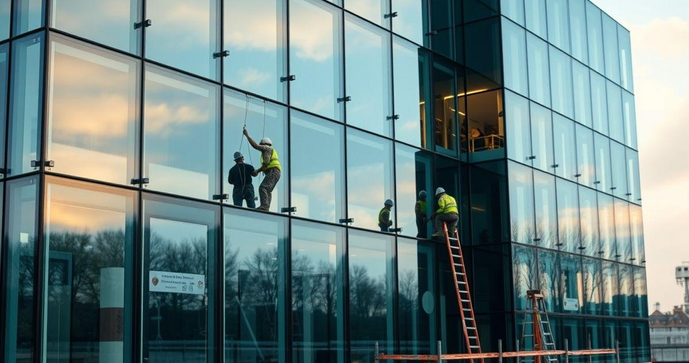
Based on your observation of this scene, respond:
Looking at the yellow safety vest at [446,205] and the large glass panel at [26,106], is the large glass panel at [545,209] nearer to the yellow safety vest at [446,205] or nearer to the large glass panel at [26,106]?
the yellow safety vest at [446,205]

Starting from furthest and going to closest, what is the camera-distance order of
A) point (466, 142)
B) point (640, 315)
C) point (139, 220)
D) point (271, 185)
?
point (640, 315)
point (466, 142)
point (271, 185)
point (139, 220)

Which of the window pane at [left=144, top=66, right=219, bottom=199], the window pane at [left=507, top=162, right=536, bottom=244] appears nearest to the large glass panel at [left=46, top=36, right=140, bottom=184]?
the window pane at [left=144, top=66, right=219, bottom=199]

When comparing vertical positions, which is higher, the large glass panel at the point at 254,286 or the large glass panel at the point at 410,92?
the large glass panel at the point at 410,92

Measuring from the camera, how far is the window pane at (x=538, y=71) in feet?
93.3

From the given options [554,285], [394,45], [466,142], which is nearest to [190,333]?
[394,45]

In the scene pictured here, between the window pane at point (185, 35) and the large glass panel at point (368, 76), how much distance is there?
4.26 m

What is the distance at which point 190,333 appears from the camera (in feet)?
55.8

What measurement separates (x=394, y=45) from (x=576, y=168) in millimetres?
9204

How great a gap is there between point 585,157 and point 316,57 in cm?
1293

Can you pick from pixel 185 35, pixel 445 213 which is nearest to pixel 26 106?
pixel 185 35

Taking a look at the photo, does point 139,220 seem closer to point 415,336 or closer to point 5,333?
point 5,333

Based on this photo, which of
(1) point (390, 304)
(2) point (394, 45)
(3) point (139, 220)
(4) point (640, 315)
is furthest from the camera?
(4) point (640, 315)

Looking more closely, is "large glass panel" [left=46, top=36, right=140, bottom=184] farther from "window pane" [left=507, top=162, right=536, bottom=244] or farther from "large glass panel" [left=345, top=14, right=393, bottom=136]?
"window pane" [left=507, top=162, right=536, bottom=244]

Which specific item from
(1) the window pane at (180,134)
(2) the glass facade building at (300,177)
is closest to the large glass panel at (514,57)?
(2) the glass facade building at (300,177)
